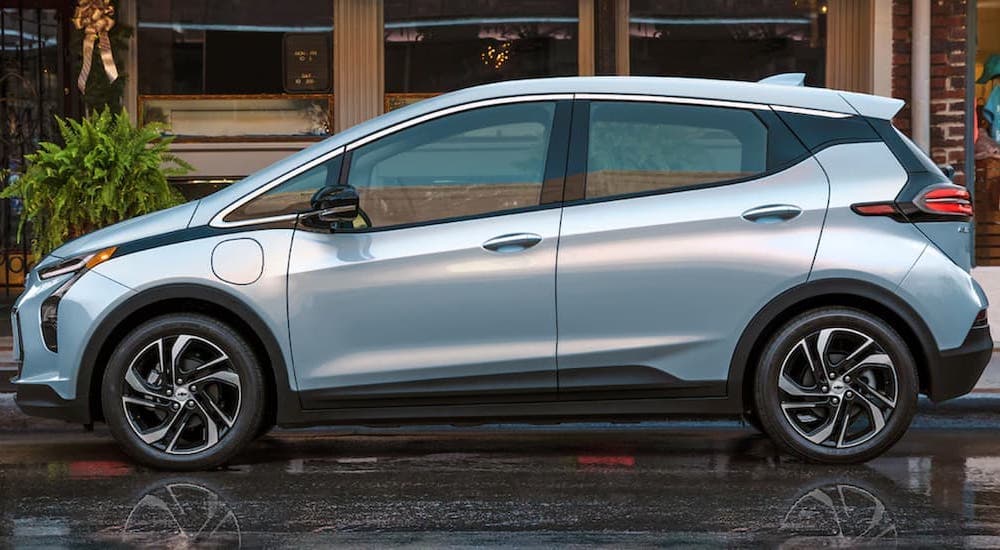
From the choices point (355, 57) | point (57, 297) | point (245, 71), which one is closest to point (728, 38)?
point (355, 57)

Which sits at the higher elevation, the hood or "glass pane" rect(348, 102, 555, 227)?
"glass pane" rect(348, 102, 555, 227)

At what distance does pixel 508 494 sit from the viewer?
6316 mm

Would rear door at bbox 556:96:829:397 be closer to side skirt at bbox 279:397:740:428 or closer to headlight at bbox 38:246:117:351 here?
side skirt at bbox 279:397:740:428

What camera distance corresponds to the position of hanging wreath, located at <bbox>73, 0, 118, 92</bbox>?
1298 centimetres

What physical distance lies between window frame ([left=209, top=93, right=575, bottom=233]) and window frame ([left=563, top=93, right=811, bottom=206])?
0.12 feet

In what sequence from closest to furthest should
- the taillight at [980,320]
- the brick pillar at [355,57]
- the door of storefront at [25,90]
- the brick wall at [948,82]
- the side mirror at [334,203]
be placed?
the side mirror at [334,203], the taillight at [980,320], the brick wall at [948,82], the brick pillar at [355,57], the door of storefront at [25,90]

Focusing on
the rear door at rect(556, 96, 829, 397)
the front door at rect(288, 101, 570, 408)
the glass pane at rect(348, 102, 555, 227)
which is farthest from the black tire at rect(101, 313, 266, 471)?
the rear door at rect(556, 96, 829, 397)

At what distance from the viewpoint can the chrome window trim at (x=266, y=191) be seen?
6.88 meters

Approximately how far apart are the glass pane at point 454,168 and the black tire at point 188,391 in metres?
0.84

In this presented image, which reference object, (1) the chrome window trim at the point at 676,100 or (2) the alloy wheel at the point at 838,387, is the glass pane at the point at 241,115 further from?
(2) the alloy wheel at the point at 838,387

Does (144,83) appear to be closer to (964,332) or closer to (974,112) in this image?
Answer: (974,112)

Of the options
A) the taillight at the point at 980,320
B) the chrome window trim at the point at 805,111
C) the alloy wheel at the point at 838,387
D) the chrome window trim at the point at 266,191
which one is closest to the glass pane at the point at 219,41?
the chrome window trim at the point at 266,191

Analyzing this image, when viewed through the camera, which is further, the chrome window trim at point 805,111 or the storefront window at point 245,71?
the storefront window at point 245,71

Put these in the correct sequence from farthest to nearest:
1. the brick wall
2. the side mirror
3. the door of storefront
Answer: the door of storefront < the brick wall < the side mirror
